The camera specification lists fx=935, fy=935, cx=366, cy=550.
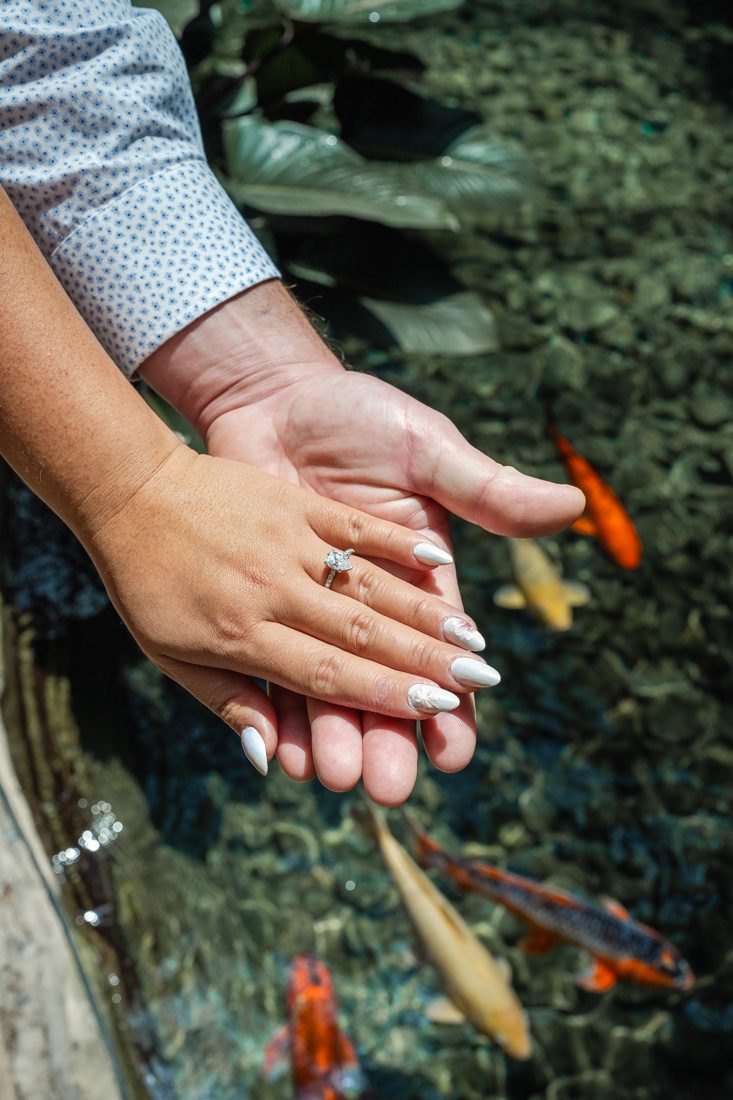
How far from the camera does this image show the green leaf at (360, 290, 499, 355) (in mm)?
3127

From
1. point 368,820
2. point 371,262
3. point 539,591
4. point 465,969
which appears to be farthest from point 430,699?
point 371,262

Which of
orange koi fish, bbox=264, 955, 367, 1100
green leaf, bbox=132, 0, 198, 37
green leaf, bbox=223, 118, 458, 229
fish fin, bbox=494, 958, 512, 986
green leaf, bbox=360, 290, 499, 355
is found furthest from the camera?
green leaf, bbox=360, 290, 499, 355

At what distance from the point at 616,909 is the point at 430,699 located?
5.50 feet

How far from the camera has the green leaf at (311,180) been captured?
2736 mm

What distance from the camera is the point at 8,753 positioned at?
7.94 ft

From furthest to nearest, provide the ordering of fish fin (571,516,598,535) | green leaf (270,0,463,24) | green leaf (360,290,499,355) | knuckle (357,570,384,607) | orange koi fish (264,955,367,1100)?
fish fin (571,516,598,535), green leaf (360,290,499,355), green leaf (270,0,463,24), orange koi fish (264,955,367,1100), knuckle (357,570,384,607)

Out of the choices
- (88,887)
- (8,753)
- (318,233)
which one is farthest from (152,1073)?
(318,233)

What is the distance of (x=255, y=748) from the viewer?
1397 millimetres

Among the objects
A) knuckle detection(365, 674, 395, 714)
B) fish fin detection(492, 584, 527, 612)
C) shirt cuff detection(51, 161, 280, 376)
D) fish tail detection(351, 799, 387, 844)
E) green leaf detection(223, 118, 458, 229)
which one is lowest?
fish tail detection(351, 799, 387, 844)

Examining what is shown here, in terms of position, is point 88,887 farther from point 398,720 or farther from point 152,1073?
point 398,720

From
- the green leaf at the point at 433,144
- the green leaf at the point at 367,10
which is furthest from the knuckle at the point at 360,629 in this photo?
the green leaf at the point at 367,10

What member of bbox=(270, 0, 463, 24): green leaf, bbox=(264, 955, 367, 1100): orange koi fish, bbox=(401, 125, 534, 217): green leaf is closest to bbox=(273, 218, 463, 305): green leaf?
bbox=(401, 125, 534, 217): green leaf

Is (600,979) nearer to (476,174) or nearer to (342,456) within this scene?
(342,456)

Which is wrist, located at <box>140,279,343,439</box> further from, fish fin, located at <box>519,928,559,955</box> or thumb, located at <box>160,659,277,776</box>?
fish fin, located at <box>519,928,559,955</box>
